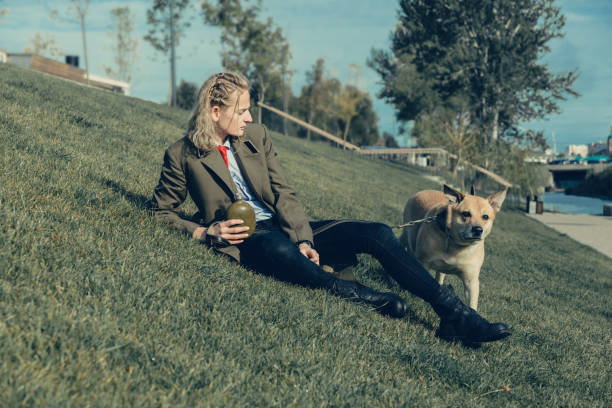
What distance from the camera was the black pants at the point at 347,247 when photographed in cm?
400

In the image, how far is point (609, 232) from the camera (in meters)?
19.7

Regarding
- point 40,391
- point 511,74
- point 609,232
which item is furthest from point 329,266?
point 511,74

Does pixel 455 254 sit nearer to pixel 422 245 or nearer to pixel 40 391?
pixel 422 245

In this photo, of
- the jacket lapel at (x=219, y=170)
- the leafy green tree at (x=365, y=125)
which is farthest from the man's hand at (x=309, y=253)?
the leafy green tree at (x=365, y=125)

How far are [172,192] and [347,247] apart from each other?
1.72m

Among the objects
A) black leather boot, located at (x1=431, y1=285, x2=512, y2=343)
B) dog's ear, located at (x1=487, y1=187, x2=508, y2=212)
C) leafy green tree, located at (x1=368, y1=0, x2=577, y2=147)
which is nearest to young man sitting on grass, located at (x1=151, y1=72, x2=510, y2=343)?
black leather boot, located at (x1=431, y1=285, x2=512, y2=343)

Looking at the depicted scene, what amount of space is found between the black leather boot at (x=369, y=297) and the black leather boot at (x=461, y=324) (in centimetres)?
31

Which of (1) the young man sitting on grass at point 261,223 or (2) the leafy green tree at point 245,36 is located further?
(2) the leafy green tree at point 245,36

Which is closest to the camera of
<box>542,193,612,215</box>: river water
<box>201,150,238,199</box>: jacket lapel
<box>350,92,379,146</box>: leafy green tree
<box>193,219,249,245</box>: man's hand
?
<box>193,219,249,245</box>: man's hand

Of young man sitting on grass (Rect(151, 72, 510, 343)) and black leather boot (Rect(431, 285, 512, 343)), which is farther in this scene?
young man sitting on grass (Rect(151, 72, 510, 343))

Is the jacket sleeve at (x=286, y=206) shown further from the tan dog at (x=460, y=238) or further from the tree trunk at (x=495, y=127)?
the tree trunk at (x=495, y=127)

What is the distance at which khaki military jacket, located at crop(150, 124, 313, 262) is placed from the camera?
427 cm

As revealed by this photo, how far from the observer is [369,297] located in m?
4.15

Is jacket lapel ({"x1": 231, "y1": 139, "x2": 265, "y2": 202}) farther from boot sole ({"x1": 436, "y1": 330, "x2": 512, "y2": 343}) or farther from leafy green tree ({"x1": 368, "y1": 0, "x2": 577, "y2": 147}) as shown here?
leafy green tree ({"x1": 368, "y1": 0, "x2": 577, "y2": 147})
